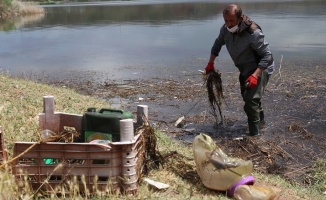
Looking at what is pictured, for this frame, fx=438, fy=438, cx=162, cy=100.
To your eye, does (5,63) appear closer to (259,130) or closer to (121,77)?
(121,77)

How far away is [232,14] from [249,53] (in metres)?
0.66

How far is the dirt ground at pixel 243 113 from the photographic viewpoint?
5.59 metres

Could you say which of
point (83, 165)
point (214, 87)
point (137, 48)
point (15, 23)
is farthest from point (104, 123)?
point (15, 23)

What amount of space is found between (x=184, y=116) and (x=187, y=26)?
56.1 feet

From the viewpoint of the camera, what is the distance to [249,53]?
239 inches

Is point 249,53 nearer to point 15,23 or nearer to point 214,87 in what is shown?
point 214,87

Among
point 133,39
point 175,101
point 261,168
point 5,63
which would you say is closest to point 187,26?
point 133,39

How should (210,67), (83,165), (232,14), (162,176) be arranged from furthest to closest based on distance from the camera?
1. (210,67)
2. (232,14)
3. (162,176)
4. (83,165)

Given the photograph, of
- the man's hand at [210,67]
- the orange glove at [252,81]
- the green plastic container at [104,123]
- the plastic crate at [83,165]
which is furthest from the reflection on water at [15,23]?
the plastic crate at [83,165]

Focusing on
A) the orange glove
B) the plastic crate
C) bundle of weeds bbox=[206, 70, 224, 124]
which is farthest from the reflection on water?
the plastic crate

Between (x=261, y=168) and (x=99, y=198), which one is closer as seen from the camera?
(x=99, y=198)

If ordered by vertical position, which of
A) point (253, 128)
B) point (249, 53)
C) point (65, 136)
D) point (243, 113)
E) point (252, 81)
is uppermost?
point (249, 53)

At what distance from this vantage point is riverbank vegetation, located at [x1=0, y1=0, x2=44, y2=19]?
38.0 metres

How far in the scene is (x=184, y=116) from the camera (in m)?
7.41
